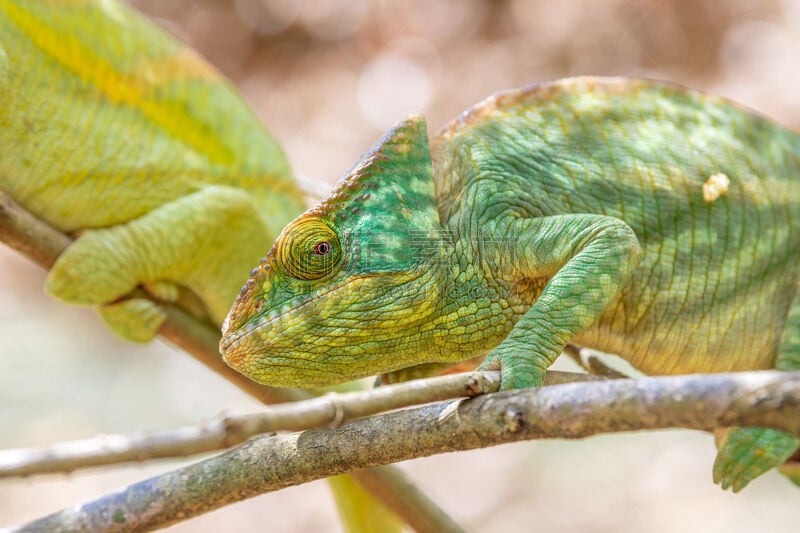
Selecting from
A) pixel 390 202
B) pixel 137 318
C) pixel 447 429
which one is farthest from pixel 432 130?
pixel 447 429

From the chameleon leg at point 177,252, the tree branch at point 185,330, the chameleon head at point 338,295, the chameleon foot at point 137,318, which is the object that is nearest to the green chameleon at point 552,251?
the chameleon head at point 338,295

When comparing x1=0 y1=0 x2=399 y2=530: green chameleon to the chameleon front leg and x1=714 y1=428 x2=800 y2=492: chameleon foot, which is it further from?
x1=714 y1=428 x2=800 y2=492: chameleon foot

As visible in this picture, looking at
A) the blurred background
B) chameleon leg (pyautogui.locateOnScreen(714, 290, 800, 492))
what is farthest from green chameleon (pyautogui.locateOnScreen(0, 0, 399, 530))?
the blurred background

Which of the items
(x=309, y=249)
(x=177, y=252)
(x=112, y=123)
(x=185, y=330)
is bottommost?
(x=309, y=249)

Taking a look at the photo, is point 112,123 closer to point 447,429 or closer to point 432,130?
point 447,429

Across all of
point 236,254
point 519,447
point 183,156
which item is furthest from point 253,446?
point 519,447

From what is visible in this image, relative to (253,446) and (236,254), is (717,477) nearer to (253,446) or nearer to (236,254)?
(253,446)
